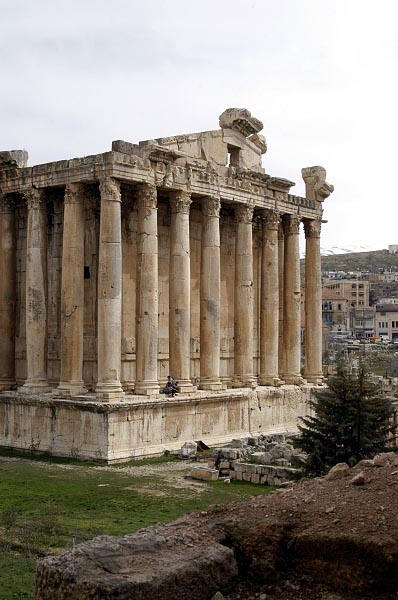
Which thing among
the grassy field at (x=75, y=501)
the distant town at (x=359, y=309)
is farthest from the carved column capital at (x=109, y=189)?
the distant town at (x=359, y=309)

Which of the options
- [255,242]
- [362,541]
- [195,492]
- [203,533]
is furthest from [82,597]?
[255,242]

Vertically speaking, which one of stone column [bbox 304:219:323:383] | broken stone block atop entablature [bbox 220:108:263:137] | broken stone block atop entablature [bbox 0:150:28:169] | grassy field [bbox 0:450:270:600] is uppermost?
broken stone block atop entablature [bbox 220:108:263:137]

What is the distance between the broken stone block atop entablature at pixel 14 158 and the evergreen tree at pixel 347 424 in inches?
501

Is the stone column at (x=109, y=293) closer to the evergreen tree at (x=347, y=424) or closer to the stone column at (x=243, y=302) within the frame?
the stone column at (x=243, y=302)

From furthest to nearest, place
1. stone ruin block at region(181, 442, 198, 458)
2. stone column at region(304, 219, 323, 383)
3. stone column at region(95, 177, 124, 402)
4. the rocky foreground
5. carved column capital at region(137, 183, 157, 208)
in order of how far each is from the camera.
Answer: stone column at region(304, 219, 323, 383) → carved column capital at region(137, 183, 157, 208) → stone column at region(95, 177, 124, 402) → stone ruin block at region(181, 442, 198, 458) → the rocky foreground

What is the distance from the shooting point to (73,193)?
24.6m

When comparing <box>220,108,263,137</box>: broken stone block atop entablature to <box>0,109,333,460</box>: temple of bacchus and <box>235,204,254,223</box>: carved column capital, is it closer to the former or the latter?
<box>0,109,333,460</box>: temple of bacchus

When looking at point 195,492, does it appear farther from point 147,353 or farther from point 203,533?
point 203,533

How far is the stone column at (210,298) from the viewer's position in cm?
2692

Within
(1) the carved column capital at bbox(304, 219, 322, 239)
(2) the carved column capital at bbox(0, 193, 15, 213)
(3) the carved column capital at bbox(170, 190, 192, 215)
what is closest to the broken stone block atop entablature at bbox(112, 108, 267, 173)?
(3) the carved column capital at bbox(170, 190, 192, 215)

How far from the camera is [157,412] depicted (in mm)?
23844

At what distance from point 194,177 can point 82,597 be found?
19721mm

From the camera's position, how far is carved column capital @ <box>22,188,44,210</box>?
84.1 ft

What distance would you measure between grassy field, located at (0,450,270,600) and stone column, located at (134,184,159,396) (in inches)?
109
